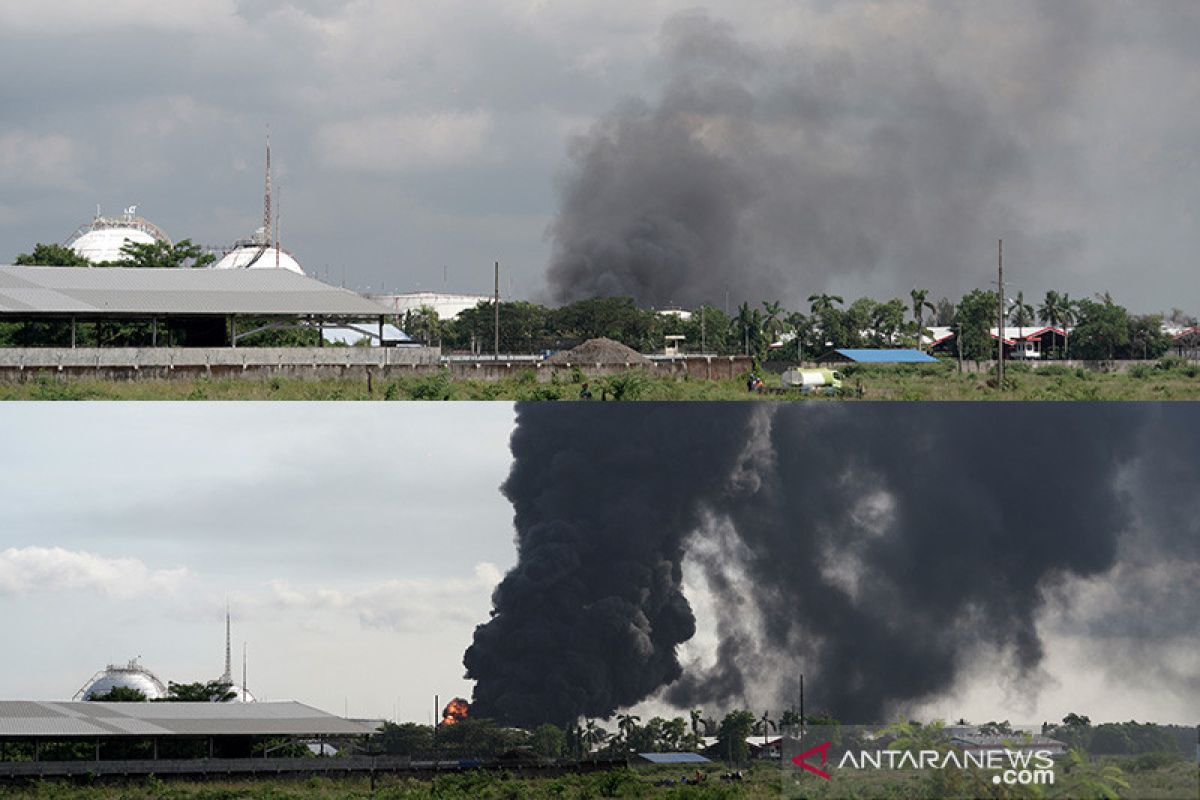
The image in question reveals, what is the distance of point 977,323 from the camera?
46812 millimetres

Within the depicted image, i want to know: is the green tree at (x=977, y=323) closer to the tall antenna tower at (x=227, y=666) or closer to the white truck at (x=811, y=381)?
the white truck at (x=811, y=381)

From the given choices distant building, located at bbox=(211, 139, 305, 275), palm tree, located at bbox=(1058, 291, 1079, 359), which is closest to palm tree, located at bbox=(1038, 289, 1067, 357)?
palm tree, located at bbox=(1058, 291, 1079, 359)

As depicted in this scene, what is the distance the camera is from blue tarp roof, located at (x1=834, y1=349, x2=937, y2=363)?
42094 mm

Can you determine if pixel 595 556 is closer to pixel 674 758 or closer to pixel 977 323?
pixel 674 758

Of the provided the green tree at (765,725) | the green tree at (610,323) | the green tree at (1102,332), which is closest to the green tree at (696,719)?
the green tree at (765,725)

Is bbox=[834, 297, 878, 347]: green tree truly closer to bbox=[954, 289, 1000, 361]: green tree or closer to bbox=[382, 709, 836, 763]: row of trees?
bbox=[954, 289, 1000, 361]: green tree

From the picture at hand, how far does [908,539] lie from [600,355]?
9.33m

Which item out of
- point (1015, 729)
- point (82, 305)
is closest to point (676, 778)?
point (1015, 729)

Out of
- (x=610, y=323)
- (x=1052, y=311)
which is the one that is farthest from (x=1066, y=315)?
(x=610, y=323)

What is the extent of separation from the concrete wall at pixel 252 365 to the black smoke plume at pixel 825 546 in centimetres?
399

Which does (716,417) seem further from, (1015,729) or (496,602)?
(1015,729)

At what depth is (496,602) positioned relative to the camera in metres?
23.8

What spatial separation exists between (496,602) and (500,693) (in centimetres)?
129

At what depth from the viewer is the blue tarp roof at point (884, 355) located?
42094 millimetres
